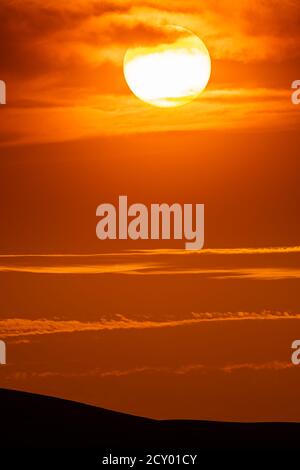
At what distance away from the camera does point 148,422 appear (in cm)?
2216

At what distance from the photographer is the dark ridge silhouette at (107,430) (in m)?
21.1

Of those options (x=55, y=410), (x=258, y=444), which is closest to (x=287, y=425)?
(x=258, y=444)

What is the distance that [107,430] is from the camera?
72.0ft

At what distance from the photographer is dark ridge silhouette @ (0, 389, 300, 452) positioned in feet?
69.2

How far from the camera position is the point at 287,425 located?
22.3 m
